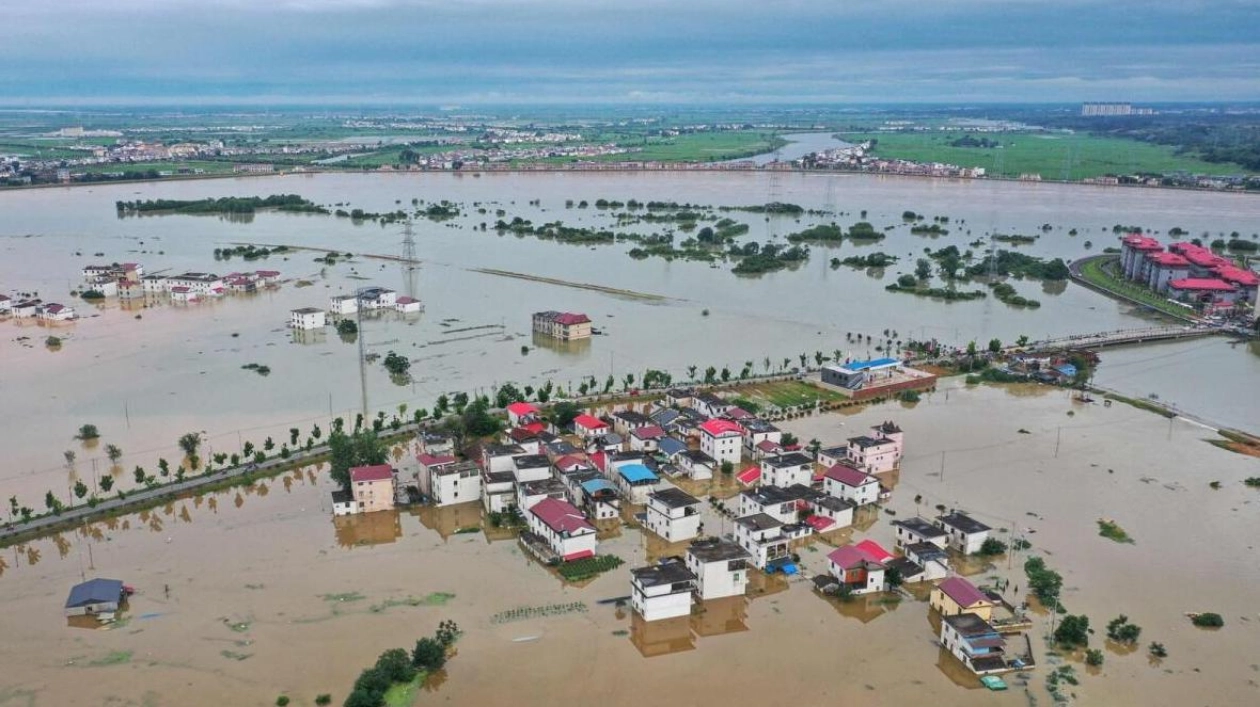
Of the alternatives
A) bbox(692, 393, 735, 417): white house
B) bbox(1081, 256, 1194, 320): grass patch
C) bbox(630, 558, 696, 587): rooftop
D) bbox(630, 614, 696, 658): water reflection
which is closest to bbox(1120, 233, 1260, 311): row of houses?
bbox(1081, 256, 1194, 320): grass patch

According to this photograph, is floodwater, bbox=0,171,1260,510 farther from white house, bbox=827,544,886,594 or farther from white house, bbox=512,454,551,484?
white house, bbox=827,544,886,594

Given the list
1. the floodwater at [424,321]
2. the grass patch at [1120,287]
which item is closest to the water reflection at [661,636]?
the floodwater at [424,321]

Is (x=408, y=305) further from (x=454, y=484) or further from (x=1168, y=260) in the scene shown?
(x=1168, y=260)

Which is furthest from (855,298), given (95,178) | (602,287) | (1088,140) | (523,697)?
(1088,140)

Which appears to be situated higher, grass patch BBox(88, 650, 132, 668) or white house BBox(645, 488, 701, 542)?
white house BBox(645, 488, 701, 542)

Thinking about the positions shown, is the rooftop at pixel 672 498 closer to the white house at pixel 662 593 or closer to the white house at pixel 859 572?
the white house at pixel 662 593

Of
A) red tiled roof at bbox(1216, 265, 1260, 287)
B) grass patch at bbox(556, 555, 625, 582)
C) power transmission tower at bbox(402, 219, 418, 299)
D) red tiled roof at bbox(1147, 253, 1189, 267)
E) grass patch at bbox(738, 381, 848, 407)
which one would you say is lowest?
grass patch at bbox(556, 555, 625, 582)
